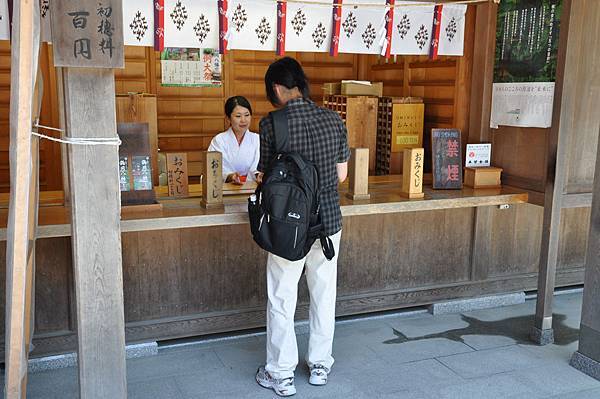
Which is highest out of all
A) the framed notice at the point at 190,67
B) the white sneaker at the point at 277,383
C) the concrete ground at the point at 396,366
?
the framed notice at the point at 190,67

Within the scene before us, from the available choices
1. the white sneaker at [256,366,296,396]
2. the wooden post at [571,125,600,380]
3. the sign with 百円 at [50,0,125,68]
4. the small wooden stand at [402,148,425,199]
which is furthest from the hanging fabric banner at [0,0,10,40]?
the wooden post at [571,125,600,380]

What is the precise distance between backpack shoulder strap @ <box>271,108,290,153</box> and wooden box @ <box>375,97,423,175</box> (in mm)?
3368

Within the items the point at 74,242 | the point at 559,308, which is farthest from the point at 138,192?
the point at 559,308

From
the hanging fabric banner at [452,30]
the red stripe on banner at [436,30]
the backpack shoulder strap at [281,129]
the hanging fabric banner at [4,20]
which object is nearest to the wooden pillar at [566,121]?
the hanging fabric banner at [452,30]

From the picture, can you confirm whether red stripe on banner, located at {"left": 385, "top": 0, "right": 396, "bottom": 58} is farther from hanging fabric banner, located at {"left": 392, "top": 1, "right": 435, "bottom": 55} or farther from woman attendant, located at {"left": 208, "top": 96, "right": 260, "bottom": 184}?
woman attendant, located at {"left": 208, "top": 96, "right": 260, "bottom": 184}

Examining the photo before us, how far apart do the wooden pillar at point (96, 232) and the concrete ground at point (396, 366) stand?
116 centimetres

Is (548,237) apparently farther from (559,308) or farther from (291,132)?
(291,132)

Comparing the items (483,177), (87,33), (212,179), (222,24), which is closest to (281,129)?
(212,179)

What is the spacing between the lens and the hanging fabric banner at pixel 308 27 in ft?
16.2

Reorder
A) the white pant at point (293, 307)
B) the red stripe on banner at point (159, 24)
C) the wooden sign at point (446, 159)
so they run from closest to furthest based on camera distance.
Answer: the white pant at point (293, 307), the red stripe on banner at point (159, 24), the wooden sign at point (446, 159)

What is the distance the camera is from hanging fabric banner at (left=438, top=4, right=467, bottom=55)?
541 cm

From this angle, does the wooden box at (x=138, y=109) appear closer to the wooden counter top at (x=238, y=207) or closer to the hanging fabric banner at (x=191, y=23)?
the hanging fabric banner at (x=191, y=23)

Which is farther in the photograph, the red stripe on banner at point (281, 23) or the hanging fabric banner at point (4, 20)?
the red stripe on banner at point (281, 23)

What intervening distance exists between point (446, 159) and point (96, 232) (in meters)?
3.41
